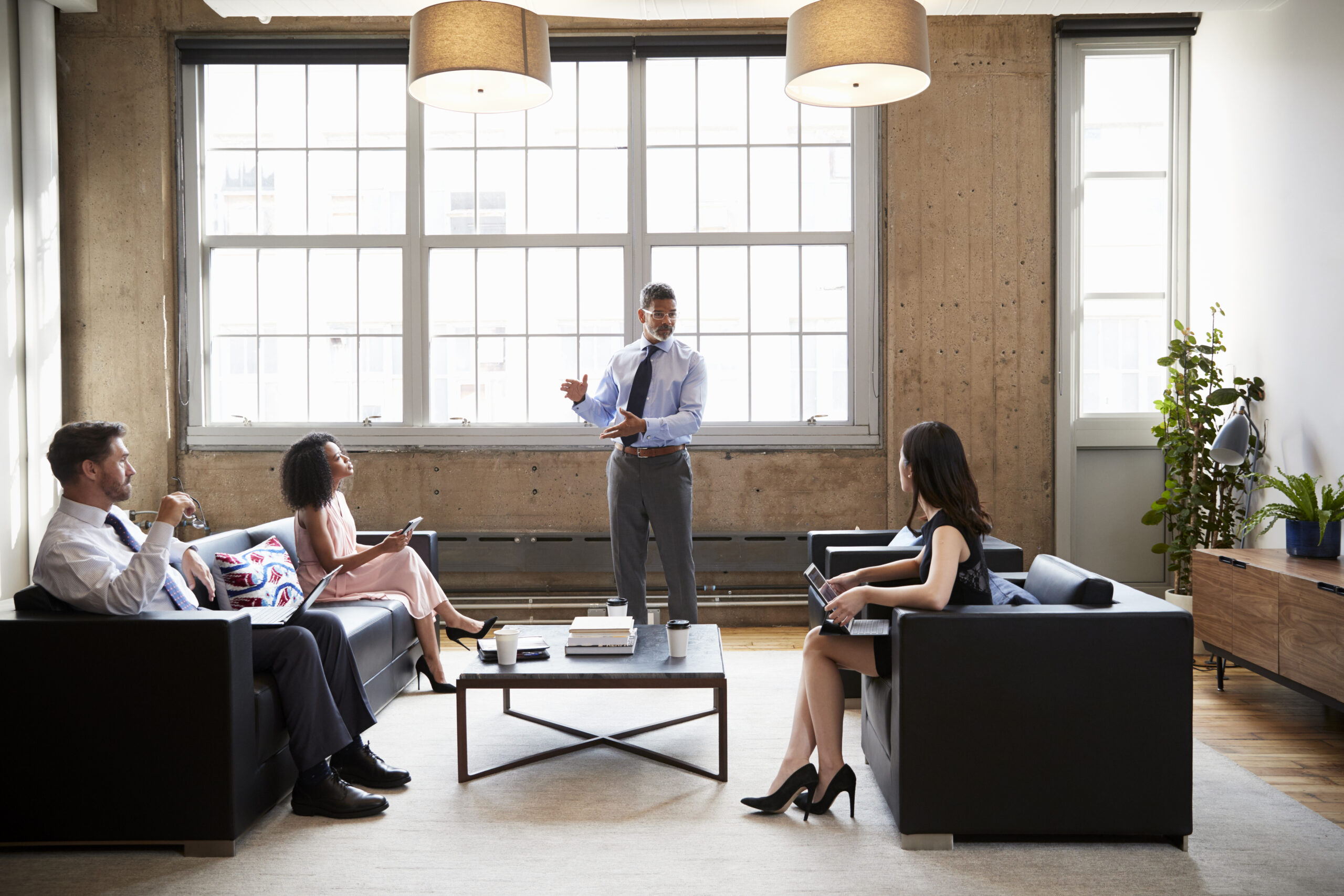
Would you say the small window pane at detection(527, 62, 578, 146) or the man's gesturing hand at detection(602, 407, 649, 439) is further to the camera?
the small window pane at detection(527, 62, 578, 146)

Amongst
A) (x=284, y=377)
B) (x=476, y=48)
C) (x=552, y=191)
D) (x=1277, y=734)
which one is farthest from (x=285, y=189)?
(x=1277, y=734)

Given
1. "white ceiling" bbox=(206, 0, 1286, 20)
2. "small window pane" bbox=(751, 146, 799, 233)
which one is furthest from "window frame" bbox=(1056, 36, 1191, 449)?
"small window pane" bbox=(751, 146, 799, 233)

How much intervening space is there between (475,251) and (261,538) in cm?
235

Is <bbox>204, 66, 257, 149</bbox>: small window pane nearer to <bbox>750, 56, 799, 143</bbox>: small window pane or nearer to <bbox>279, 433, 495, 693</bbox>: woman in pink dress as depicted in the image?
<bbox>279, 433, 495, 693</bbox>: woman in pink dress

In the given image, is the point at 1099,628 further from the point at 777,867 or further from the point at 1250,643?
the point at 1250,643

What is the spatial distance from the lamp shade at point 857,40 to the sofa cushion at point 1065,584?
5.50 ft

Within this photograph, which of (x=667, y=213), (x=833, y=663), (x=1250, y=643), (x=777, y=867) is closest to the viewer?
(x=777, y=867)

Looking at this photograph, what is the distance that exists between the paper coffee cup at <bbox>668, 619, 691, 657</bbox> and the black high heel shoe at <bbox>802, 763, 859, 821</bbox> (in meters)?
0.65

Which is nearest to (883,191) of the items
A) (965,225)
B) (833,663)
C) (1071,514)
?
(965,225)

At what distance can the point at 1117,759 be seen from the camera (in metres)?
2.59

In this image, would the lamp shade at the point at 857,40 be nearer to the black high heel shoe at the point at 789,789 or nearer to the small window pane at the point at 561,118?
the black high heel shoe at the point at 789,789

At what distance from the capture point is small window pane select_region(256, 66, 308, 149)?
5.94 m

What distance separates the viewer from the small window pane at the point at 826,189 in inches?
232

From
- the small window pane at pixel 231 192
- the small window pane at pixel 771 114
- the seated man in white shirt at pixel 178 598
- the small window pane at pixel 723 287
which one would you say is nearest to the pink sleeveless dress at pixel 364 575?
the seated man in white shirt at pixel 178 598
